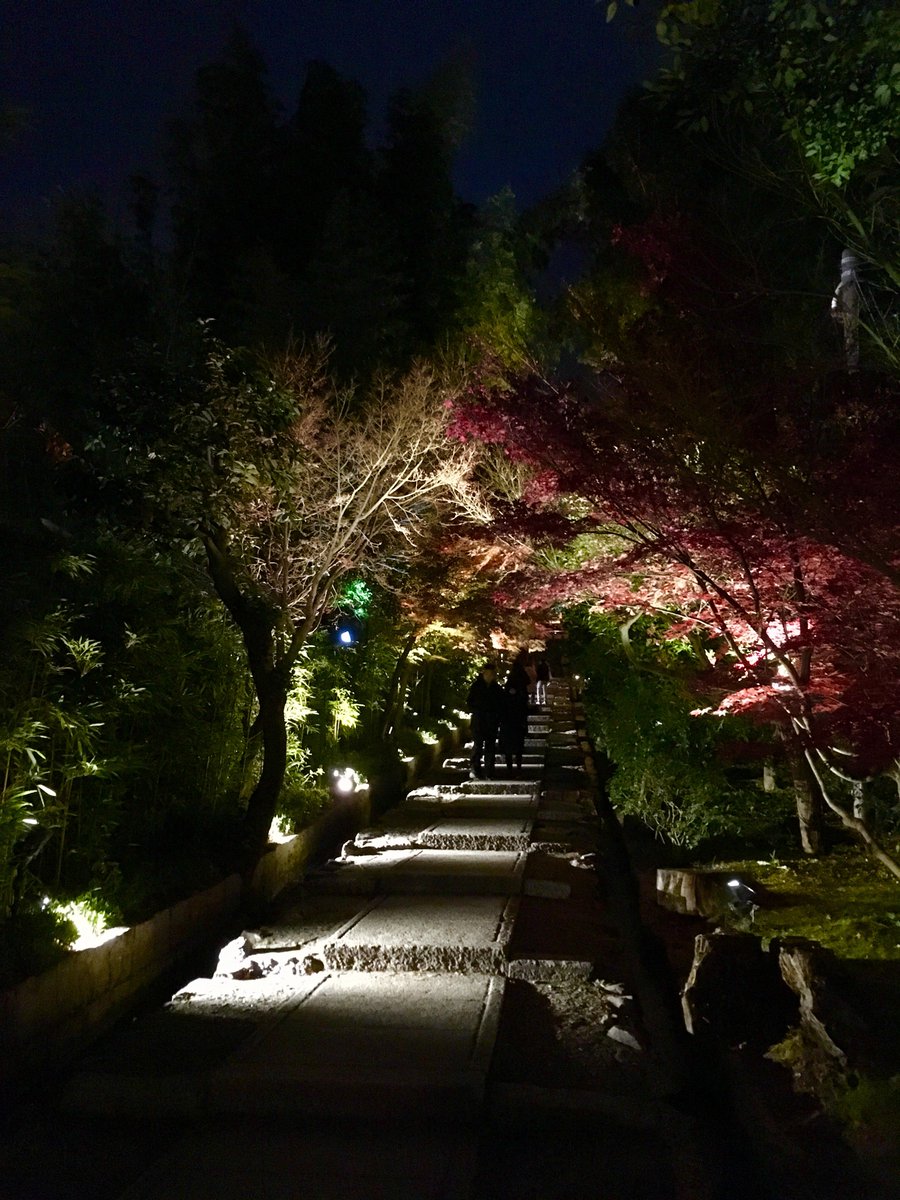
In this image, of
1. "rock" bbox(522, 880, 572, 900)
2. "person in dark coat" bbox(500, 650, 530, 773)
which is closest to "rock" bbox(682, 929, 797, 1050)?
"rock" bbox(522, 880, 572, 900)

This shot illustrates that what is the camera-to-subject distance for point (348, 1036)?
5.27 m

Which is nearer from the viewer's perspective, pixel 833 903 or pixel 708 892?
pixel 833 903

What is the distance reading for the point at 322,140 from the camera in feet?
78.0

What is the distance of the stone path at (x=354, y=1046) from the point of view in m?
4.11

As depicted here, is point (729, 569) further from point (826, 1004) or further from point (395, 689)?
point (395, 689)

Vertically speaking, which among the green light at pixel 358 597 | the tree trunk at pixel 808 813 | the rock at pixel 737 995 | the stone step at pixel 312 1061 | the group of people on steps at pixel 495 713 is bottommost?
the stone step at pixel 312 1061

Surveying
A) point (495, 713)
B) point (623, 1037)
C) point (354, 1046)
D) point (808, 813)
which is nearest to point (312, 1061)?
point (354, 1046)

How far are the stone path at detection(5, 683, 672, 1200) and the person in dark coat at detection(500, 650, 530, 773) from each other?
6.66 metres

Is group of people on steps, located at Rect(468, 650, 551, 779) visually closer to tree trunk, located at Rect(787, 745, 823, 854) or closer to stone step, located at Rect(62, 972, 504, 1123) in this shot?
tree trunk, located at Rect(787, 745, 823, 854)

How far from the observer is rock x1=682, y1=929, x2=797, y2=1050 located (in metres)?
5.47

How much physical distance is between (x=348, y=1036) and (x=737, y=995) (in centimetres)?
208

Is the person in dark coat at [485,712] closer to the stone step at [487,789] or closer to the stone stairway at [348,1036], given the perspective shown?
the stone step at [487,789]

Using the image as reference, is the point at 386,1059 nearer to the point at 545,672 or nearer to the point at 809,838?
the point at 809,838

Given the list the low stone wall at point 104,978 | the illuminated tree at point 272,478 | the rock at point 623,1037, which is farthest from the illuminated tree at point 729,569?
the low stone wall at point 104,978
